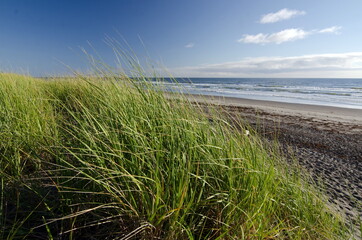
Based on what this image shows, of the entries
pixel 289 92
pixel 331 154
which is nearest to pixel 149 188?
pixel 331 154

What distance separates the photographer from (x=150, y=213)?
1.23m

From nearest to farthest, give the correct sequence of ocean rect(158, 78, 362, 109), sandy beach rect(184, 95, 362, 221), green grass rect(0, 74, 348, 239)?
green grass rect(0, 74, 348, 239), ocean rect(158, 78, 362, 109), sandy beach rect(184, 95, 362, 221)

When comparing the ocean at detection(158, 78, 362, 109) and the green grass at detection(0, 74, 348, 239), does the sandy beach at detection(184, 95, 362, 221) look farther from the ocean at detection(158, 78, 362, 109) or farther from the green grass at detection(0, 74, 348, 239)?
the green grass at detection(0, 74, 348, 239)

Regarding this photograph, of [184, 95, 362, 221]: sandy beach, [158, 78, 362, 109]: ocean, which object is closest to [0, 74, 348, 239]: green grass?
[158, 78, 362, 109]: ocean

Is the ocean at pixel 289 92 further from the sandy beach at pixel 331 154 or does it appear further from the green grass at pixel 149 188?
the green grass at pixel 149 188

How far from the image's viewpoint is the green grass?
1.24 m

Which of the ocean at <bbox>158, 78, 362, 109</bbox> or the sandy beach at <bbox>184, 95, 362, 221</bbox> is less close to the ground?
the sandy beach at <bbox>184, 95, 362, 221</bbox>

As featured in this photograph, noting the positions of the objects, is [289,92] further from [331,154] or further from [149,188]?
[149,188]

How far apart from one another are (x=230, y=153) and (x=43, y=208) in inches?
56.8

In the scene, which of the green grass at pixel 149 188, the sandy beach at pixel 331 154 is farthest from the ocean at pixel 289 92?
the green grass at pixel 149 188

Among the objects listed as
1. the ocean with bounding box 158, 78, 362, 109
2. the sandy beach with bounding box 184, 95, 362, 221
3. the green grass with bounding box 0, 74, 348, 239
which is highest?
the green grass with bounding box 0, 74, 348, 239

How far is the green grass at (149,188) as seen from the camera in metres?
1.24

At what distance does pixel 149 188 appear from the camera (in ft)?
4.21

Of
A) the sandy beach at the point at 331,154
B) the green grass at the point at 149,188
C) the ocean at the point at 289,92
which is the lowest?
the ocean at the point at 289,92
